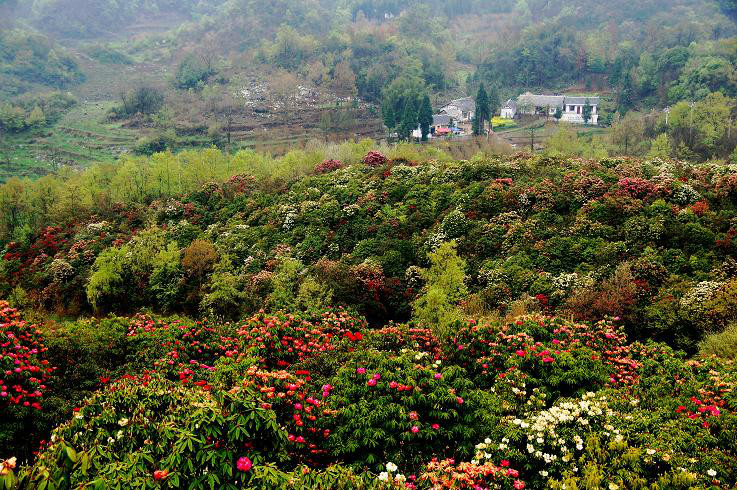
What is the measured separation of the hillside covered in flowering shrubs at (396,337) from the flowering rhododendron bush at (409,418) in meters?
0.05

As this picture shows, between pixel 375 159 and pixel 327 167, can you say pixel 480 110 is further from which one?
pixel 327 167

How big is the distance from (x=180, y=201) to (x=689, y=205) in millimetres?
33754

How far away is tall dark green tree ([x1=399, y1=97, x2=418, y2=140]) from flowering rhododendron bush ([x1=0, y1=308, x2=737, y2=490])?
2456 inches

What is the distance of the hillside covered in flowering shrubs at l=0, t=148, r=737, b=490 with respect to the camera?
8.84m

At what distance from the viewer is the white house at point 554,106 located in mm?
90250

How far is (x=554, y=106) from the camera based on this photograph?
93.4m

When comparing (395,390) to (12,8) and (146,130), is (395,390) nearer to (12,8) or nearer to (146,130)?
(146,130)

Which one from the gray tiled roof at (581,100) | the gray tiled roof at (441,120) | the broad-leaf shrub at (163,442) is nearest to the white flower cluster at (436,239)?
the broad-leaf shrub at (163,442)

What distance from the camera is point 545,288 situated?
75.5ft

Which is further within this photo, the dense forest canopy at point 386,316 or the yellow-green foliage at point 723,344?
the yellow-green foliage at point 723,344

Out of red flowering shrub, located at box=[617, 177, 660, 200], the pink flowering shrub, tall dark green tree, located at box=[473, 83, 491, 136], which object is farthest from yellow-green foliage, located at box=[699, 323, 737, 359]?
tall dark green tree, located at box=[473, 83, 491, 136]

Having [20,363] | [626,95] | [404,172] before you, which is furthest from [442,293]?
[626,95]

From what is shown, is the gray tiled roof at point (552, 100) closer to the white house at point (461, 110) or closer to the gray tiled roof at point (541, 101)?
the gray tiled roof at point (541, 101)

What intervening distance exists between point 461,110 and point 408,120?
25.2 metres
